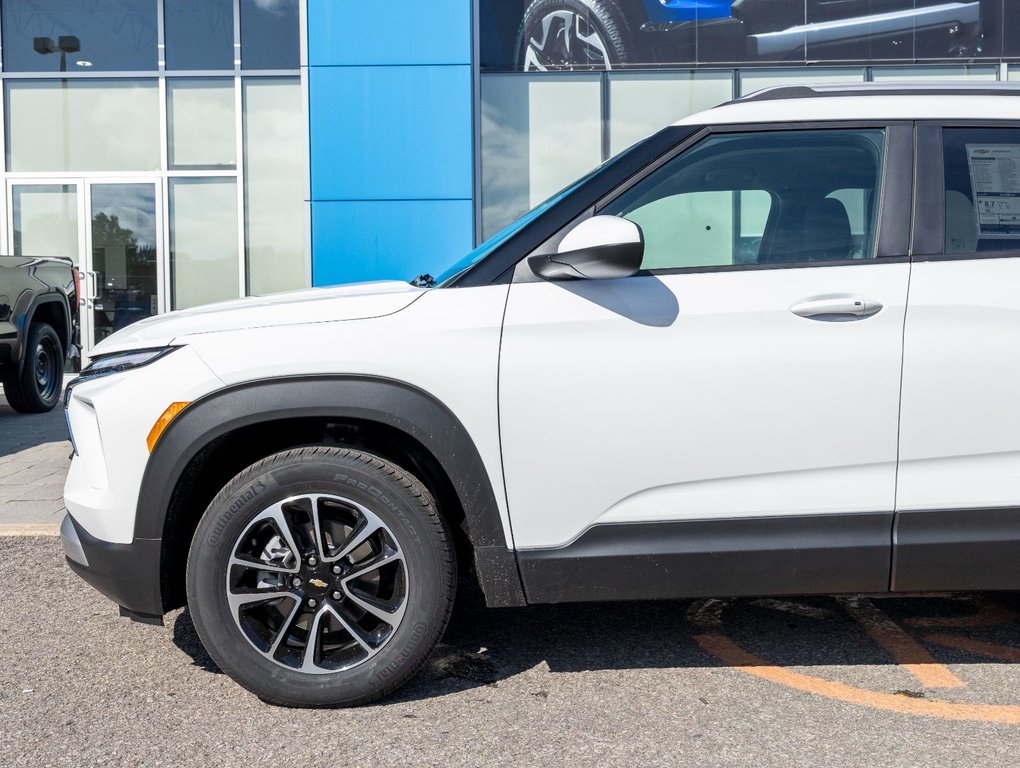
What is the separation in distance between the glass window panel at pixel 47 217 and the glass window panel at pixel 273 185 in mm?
2359

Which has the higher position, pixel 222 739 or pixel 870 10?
pixel 870 10

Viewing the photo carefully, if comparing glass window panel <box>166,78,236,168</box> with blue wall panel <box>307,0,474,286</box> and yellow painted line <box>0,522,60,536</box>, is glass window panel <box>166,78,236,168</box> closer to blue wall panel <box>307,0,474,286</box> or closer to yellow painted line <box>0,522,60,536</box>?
blue wall panel <box>307,0,474,286</box>

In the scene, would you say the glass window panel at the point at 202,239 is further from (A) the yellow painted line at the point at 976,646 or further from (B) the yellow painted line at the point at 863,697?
(A) the yellow painted line at the point at 976,646

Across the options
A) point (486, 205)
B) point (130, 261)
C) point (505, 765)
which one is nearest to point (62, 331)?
point (130, 261)

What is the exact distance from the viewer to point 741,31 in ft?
37.5

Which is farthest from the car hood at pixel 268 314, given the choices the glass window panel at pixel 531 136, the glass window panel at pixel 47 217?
the glass window panel at pixel 47 217

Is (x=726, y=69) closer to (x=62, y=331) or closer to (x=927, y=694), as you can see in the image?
(x=62, y=331)

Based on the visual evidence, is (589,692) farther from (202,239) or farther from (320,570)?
(202,239)

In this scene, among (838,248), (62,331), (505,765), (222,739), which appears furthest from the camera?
(62,331)

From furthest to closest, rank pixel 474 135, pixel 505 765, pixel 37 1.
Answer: pixel 37 1, pixel 474 135, pixel 505 765

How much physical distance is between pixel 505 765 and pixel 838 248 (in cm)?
172

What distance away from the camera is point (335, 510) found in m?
2.77

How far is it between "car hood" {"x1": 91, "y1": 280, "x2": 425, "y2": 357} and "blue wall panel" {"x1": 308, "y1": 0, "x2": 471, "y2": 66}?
27.6 ft

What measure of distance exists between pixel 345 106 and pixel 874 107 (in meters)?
8.70
